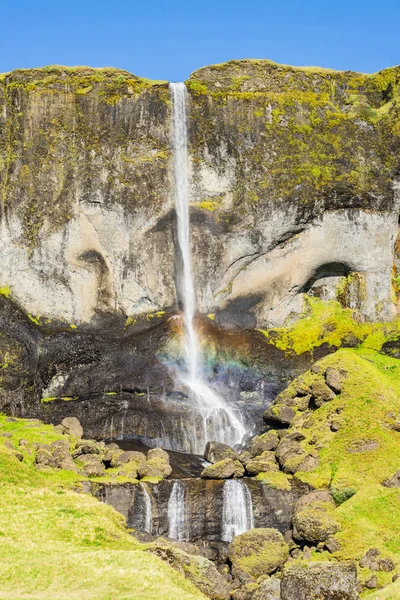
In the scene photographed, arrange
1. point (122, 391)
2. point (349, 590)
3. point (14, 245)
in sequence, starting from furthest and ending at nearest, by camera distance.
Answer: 1. point (14, 245)
2. point (122, 391)
3. point (349, 590)

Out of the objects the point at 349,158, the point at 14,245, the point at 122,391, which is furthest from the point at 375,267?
the point at 14,245

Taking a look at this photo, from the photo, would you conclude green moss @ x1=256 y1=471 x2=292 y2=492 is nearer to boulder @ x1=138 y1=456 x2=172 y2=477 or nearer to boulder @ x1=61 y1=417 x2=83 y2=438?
boulder @ x1=138 y1=456 x2=172 y2=477

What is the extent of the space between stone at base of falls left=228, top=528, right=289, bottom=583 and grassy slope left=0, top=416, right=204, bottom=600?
5.41 meters

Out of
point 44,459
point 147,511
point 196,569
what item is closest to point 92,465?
point 44,459

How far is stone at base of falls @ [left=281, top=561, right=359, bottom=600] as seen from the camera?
965 inches

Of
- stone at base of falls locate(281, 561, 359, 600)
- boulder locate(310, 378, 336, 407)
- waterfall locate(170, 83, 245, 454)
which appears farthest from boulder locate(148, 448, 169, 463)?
stone at base of falls locate(281, 561, 359, 600)

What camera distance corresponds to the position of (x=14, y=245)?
190ft

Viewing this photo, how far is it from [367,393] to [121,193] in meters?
23.8

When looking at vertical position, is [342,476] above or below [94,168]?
below

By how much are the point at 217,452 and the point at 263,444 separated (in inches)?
107

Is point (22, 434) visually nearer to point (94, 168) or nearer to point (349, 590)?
point (94, 168)

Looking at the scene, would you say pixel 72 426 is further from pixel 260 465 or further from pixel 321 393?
pixel 321 393

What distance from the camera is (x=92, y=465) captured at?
42.0 m

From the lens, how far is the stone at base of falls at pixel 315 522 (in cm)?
3566
